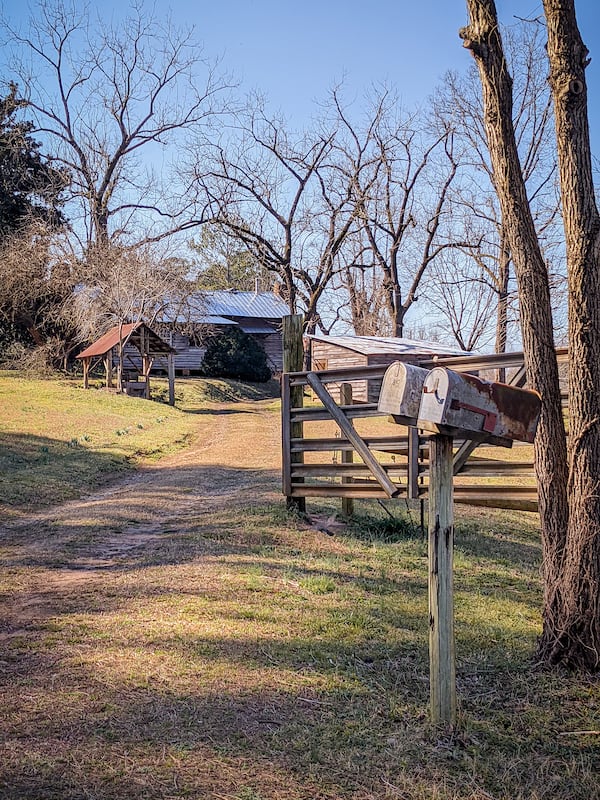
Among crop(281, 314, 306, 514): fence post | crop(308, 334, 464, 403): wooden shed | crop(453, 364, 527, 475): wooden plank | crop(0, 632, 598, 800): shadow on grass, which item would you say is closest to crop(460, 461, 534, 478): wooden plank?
crop(453, 364, 527, 475): wooden plank

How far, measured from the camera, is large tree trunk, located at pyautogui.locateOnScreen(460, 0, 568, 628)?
4.18 metres

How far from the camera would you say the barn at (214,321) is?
123 feet

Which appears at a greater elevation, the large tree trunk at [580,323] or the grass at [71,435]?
the large tree trunk at [580,323]

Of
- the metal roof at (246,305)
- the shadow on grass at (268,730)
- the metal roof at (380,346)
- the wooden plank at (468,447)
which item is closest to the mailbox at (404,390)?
the shadow on grass at (268,730)

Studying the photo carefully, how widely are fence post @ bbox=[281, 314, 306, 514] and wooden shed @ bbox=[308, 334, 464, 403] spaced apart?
21198 millimetres

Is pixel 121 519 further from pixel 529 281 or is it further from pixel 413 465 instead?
pixel 529 281

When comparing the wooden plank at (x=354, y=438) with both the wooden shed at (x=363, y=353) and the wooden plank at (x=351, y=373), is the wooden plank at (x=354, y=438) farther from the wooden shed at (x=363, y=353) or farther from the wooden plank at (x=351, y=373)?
the wooden shed at (x=363, y=353)

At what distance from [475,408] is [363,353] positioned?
2866 centimetres

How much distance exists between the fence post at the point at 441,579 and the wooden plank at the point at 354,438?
3.83 metres

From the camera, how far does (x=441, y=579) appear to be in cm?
339

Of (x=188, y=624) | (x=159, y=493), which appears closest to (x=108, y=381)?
(x=159, y=493)

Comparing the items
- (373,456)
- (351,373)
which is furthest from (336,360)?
(373,456)

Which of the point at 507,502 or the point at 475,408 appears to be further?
the point at 507,502

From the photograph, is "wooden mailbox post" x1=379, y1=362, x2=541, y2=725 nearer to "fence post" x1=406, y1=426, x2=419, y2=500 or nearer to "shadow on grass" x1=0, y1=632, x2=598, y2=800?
"shadow on grass" x1=0, y1=632, x2=598, y2=800
